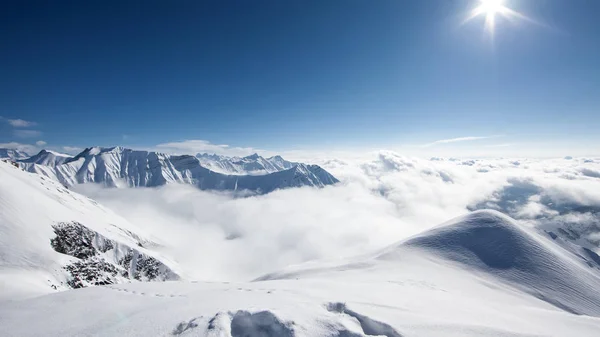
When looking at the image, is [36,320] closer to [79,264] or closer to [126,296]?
[126,296]

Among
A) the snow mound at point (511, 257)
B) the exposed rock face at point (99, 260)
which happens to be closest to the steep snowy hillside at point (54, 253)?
the exposed rock face at point (99, 260)

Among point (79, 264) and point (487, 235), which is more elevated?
point (487, 235)

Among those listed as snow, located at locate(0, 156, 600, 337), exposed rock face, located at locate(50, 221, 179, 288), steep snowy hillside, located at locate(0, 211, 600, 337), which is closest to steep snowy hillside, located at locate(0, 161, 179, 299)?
exposed rock face, located at locate(50, 221, 179, 288)

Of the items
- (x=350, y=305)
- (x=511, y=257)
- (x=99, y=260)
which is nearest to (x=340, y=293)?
(x=350, y=305)

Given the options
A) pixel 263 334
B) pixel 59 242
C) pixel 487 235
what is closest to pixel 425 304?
pixel 263 334

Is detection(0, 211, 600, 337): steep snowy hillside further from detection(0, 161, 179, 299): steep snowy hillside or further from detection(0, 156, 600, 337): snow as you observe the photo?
detection(0, 161, 179, 299): steep snowy hillside

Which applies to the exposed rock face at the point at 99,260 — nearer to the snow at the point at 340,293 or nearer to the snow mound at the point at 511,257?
the snow at the point at 340,293
